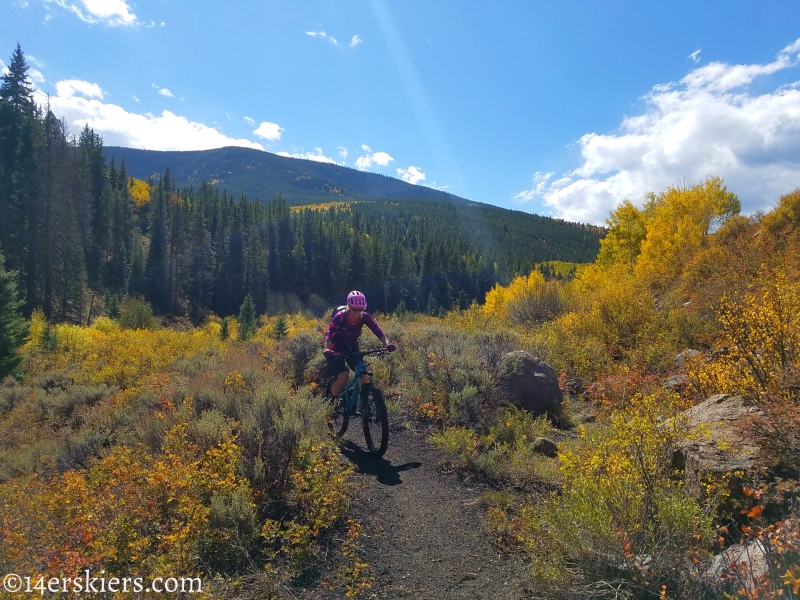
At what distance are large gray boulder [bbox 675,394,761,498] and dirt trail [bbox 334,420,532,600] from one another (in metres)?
1.54

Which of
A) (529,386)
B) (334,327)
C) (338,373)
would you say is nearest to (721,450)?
(529,386)

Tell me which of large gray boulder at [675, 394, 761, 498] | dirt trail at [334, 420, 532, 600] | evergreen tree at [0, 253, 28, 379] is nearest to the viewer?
large gray boulder at [675, 394, 761, 498]

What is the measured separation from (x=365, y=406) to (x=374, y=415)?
20 centimetres

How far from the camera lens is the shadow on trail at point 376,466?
5074 mm

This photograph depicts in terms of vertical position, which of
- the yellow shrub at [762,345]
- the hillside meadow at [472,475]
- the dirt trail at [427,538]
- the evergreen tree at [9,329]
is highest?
the yellow shrub at [762,345]

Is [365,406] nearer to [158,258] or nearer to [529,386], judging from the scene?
[529,386]

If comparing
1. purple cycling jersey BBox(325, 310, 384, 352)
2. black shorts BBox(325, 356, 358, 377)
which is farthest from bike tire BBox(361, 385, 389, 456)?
purple cycling jersey BBox(325, 310, 384, 352)

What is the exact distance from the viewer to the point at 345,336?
241 inches

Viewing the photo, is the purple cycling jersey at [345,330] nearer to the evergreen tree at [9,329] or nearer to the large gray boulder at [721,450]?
the large gray boulder at [721,450]

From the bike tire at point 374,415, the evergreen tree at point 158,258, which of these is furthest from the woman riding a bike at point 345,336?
the evergreen tree at point 158,258

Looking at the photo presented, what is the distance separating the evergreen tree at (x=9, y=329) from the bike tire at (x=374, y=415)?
19.0m


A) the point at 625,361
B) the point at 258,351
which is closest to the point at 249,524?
the point at 258,351

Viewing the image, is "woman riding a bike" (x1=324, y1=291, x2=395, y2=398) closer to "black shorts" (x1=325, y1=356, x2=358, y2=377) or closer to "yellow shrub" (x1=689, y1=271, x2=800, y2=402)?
"black shorts" (x1=325, y1=356, x2=358, y2=377)

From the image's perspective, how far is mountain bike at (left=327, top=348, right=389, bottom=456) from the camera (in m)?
5.59
